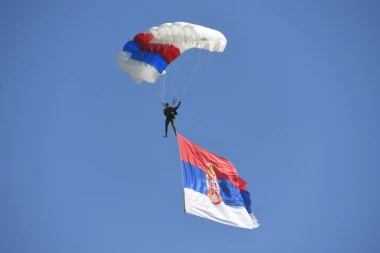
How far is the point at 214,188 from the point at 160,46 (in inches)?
189

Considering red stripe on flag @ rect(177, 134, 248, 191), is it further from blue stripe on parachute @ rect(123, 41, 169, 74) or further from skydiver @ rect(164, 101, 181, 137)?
blue stripe on parachute @ rect(123, 41, 169, 74)

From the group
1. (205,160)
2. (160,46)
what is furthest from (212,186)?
(160,46)

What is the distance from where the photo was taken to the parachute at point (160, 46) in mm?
21000

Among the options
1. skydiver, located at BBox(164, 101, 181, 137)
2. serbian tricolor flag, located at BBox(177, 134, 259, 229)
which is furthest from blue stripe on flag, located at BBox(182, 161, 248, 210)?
skydiver, located at BBox(164, 101, 181, 137)

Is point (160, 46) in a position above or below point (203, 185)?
above

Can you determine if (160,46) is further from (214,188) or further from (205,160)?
(214,188)

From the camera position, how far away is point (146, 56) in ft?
71.6

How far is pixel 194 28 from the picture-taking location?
826 inches

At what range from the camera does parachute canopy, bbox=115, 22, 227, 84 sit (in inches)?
826

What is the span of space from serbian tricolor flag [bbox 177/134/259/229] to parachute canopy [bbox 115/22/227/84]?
7.82ft

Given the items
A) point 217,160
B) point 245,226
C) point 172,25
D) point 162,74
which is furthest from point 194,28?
point 245,226

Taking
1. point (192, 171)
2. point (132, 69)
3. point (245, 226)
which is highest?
point (132, 69)

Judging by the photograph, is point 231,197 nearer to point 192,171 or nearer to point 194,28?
point 192,171

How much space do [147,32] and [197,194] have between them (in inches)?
203
